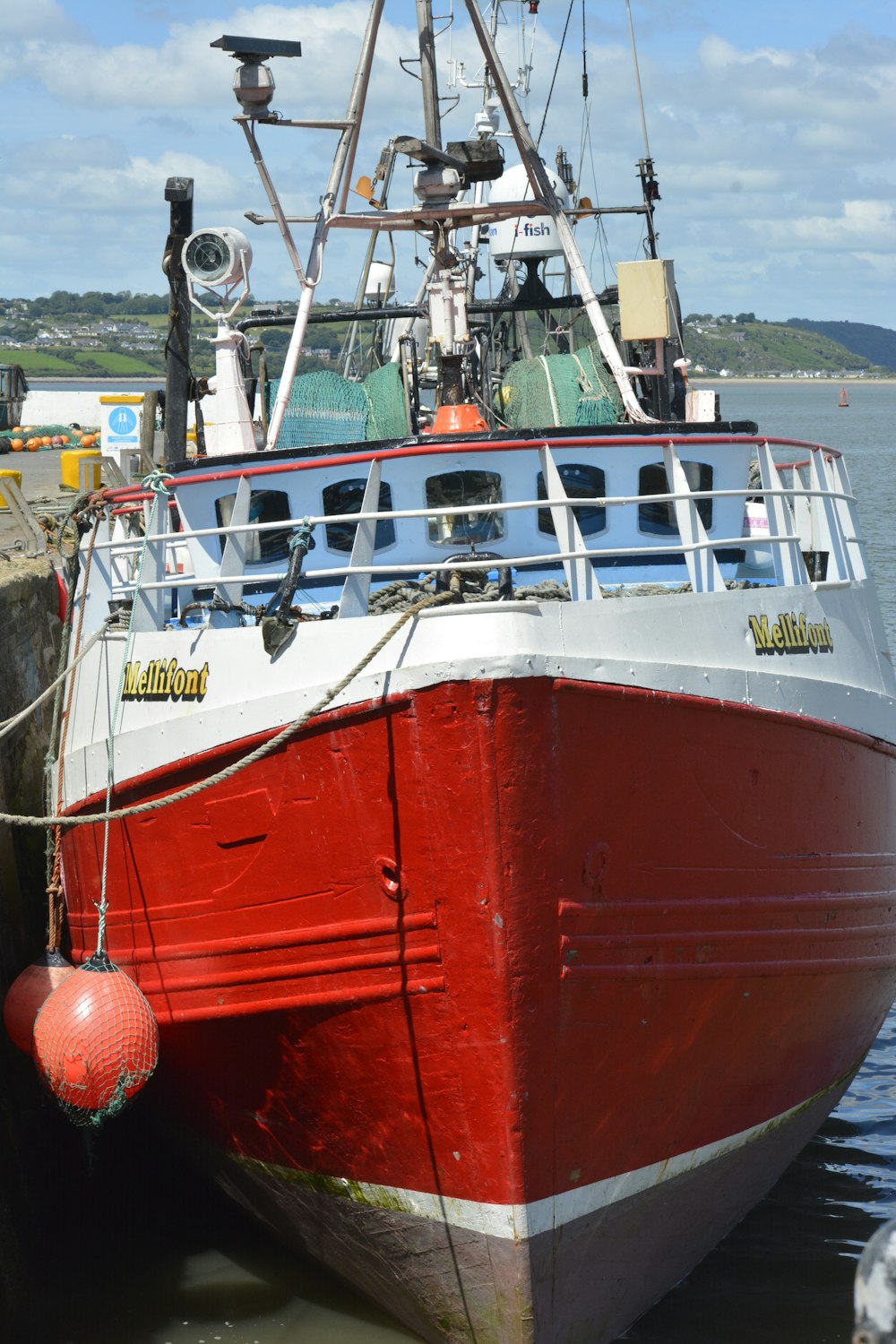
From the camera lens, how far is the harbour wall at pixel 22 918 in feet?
26.7

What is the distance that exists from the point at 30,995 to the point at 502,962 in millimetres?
2994

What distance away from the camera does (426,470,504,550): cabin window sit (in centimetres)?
828

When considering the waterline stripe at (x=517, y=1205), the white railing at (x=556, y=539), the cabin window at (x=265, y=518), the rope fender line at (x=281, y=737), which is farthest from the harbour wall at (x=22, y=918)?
Result: the rope fender line at (x=281, y=737)

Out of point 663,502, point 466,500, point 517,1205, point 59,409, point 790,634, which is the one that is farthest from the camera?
point 59,409

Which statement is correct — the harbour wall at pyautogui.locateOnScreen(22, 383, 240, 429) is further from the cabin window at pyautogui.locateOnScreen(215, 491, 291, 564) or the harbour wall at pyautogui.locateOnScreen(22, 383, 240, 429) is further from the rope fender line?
the rope fender line

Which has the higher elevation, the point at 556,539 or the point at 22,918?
the point at 556,539

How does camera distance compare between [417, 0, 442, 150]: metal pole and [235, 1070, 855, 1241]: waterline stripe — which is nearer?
[235, 1070, 855, 1241]: waterline stripe

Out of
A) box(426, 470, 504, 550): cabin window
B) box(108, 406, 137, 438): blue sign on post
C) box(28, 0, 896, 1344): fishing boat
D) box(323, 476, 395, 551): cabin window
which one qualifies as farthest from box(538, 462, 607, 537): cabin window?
box(108, 406, 137, 438): blue sign on post

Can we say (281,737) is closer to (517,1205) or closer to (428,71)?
(517,1205)

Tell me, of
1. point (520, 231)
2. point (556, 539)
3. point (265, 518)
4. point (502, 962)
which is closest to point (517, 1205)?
point (502, 962)

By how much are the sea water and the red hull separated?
36 centimetres

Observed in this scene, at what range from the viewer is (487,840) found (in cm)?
630

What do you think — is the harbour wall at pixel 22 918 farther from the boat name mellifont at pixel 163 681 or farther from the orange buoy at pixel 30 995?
the boat name mellifont at pixel 163 681

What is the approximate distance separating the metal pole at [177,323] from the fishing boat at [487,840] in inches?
86.2
